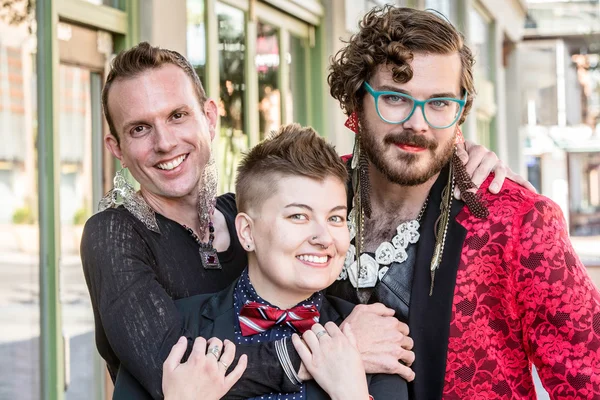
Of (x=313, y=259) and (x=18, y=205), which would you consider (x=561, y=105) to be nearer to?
(x=18, y=205)

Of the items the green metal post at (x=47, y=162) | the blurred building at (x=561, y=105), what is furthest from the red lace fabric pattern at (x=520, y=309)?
the blurred building at (x=561, y=105)

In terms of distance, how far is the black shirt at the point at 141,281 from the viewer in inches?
77.6

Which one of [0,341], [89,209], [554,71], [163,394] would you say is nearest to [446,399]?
[163,394]

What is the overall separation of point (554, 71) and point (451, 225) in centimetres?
2439

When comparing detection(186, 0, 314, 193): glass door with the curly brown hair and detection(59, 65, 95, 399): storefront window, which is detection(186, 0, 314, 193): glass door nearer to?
detection(59, 65, 95, 399): storefront window

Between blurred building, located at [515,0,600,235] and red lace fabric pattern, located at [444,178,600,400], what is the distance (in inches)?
866

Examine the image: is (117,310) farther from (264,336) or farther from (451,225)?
(451,225)

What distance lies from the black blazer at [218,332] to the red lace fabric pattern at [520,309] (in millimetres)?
241

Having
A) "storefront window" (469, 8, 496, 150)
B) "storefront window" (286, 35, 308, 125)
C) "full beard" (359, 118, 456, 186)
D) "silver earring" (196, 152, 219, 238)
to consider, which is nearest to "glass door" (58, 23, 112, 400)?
"silver earring" (196, 152, 219, 238)

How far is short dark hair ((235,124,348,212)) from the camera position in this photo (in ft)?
6.83

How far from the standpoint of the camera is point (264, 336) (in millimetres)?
2064

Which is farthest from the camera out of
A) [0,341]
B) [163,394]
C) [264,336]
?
[0,341]

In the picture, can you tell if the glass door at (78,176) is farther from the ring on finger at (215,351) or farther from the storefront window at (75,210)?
the ring on finger at (215,351)

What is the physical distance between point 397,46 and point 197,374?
0.95 metres
